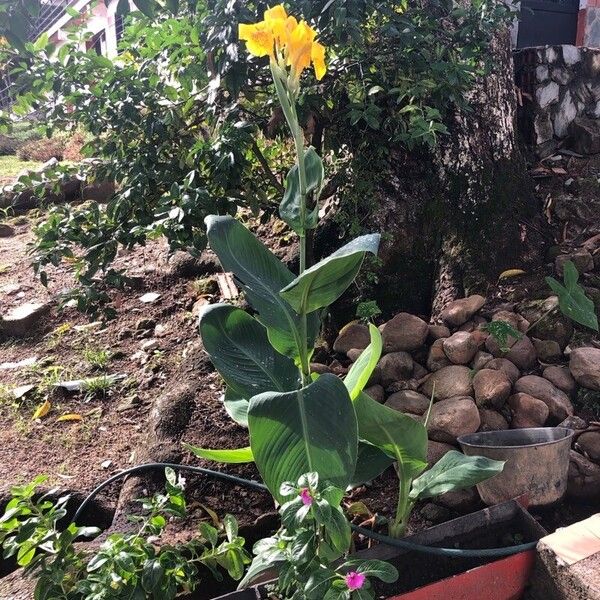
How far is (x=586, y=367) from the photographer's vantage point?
2.20 metres

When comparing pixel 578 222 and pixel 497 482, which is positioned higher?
pixel 578 222

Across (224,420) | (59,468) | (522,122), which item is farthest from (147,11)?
(522,122)

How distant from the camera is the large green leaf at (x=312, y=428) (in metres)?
1.35

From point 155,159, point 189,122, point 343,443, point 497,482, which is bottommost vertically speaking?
point 497,482

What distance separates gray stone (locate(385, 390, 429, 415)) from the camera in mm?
2152

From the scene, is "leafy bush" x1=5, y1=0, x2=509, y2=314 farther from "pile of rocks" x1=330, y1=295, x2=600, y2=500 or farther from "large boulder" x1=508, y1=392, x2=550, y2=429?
"large boulder" x1=508, y1=392, x2=550, y2=429

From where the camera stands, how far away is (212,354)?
164 cm

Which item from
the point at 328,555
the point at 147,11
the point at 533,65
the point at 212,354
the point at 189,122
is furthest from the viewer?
the point at 533,65

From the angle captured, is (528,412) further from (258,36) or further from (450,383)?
(258,36)

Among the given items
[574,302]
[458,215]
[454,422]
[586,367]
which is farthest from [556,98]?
[454,422]

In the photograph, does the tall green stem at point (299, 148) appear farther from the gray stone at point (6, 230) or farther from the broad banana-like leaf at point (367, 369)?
the gray stone at point (6, 230)

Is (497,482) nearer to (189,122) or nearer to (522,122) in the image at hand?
(189,122)

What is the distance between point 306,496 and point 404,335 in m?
1.22

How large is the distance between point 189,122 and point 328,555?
73.2 inches
